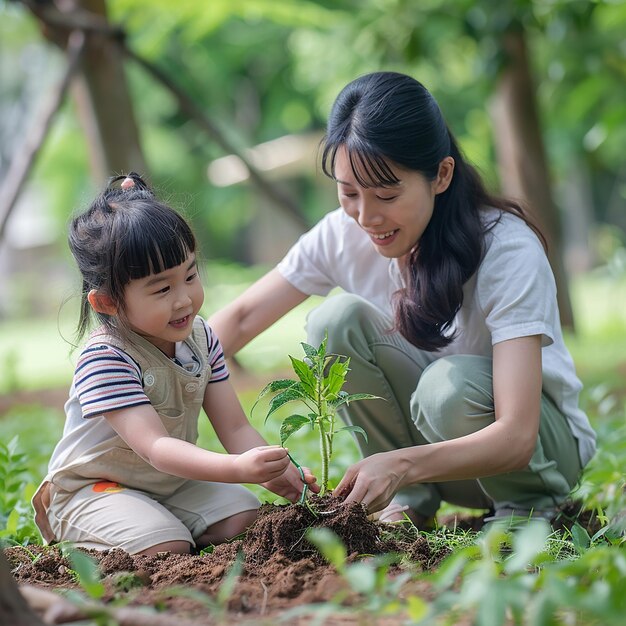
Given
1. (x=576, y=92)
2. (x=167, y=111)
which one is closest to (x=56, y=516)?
(x=576, y=92)

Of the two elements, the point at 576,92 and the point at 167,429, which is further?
the point at 576,92

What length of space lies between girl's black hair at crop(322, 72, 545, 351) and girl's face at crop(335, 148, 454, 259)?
2 cm

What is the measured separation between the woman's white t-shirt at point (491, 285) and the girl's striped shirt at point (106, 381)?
2.27ft

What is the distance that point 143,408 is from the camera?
2.08 m

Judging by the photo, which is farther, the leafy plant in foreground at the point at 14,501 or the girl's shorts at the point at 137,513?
the leafy plant in foreground at the point at 14,501

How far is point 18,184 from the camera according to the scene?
15.2 feet

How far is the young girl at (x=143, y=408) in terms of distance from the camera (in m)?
2.07

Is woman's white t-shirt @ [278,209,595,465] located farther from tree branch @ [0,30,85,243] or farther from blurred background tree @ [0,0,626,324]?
tree branch @ [0,30,85,243]

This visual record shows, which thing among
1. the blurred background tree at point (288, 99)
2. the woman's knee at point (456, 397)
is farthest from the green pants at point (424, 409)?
the blurred background tree at point (288, 99)

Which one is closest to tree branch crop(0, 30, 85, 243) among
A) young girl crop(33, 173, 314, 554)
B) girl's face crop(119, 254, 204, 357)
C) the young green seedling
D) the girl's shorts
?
young girl crop(33, 173, 314, 554)

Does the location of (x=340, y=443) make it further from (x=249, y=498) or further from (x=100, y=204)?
(x=100, y=204)

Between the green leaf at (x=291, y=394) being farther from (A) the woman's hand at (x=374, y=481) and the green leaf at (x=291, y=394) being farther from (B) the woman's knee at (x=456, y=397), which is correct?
(B) the woman's knee at (x=456, y=397)

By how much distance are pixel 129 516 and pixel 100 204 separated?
28.8 inches

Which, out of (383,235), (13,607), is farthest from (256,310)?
(13,607)
